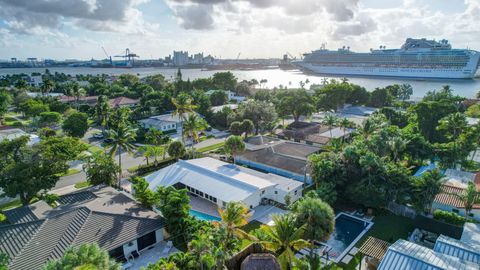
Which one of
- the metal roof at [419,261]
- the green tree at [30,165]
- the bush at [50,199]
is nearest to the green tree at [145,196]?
the bush at [50,199]

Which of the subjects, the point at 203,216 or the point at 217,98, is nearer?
the point at 203,216

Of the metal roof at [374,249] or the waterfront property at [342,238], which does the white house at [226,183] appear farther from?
the metal roof at [374,249]

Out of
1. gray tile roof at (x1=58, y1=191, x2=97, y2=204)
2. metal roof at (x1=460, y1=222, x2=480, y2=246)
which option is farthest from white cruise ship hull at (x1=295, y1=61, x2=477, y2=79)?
gray tile roof at (x1=58, y1=191, x2=97, y2=204)

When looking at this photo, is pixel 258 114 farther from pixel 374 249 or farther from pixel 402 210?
pixel 374 249

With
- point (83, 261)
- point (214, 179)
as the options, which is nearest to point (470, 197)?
point (214, 179)

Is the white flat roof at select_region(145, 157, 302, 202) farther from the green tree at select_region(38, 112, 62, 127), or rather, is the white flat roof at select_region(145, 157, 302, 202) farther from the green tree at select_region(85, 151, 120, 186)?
the green tree at select_region(38, 112, 62, 127)

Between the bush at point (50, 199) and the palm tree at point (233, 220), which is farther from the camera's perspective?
the bush at point (50, 199)

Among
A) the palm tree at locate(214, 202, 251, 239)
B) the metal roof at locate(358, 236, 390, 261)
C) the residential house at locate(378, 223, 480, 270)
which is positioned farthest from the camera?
the metal roof at locate(358, 236, 390, 261)
